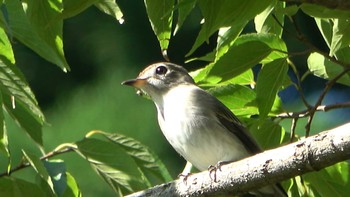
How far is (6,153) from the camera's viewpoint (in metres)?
3.21

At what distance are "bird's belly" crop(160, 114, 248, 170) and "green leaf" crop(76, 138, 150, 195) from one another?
699mm

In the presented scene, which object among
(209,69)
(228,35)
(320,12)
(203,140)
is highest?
(320,12)

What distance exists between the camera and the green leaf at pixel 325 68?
339 cm

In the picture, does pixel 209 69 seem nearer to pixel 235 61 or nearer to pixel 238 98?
pixel 235 61

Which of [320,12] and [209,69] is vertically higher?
[320,12]

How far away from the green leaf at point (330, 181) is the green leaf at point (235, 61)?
0.52 metres

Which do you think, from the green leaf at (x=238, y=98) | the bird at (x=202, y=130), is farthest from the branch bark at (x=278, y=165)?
the bird at (x=202, y=130)

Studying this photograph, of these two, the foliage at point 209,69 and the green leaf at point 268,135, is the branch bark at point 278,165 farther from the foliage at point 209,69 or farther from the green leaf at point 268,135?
the green leaf at point 268,135

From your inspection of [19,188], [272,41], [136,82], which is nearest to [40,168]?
[19,188]

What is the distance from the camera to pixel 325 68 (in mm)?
3445

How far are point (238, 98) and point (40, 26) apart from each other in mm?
853

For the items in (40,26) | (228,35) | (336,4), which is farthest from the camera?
(228,35)

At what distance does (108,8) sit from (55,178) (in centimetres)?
69

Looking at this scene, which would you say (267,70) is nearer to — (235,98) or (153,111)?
(235,98)
